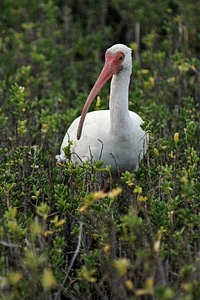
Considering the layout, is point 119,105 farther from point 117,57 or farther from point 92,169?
point 92,169

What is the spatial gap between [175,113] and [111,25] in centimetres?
247

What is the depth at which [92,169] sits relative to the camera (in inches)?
153

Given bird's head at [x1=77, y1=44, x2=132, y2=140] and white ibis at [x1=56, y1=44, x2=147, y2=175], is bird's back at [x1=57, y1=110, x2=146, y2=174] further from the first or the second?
bird's head at [x1=77, y1=44, x2=132, y2=140]

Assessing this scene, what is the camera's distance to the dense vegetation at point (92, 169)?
322cm

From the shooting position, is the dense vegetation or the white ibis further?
the white ibis

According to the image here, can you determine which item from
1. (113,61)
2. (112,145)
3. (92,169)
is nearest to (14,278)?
(92,169)

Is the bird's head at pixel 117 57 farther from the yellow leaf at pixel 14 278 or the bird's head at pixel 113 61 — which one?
the yellow leaf at pixel 14 278

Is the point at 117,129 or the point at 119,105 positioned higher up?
the point at 119,105

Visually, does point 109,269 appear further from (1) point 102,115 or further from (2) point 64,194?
(1) point 102,115

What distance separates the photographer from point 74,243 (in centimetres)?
386

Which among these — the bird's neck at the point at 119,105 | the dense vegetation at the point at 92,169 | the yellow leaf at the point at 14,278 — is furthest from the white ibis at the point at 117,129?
the yellow leaf at the point at 14,278

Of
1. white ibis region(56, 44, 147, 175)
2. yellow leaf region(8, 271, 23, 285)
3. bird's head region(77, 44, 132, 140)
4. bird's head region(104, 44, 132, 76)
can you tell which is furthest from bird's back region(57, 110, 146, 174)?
yellow leaf region(8, 271, 23, 285)

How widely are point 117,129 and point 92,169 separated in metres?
0.39

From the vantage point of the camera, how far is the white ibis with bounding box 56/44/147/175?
4184 mm
